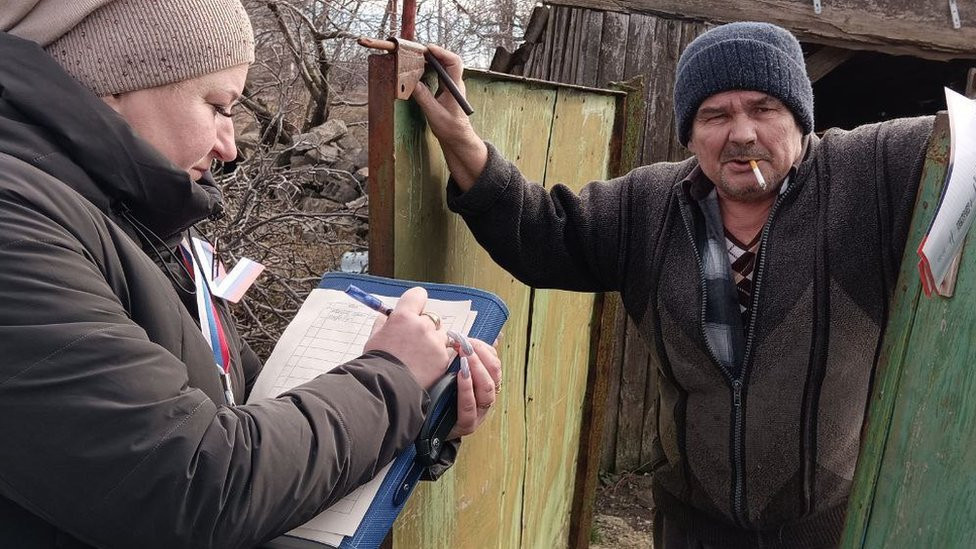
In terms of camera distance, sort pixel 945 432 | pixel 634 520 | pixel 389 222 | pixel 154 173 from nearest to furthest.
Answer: pixel 945 432
pixel 154 173
pixel 389 222
pixel 634 520

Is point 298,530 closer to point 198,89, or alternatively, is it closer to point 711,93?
point 198,89

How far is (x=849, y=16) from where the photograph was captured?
4.11m

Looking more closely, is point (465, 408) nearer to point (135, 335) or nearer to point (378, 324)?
point (378, 324)

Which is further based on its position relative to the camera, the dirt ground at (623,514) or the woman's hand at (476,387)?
the dirt ground at (623,514)

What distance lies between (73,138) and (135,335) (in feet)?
1.01

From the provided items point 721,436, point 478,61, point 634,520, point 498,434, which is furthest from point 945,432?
point 478,61

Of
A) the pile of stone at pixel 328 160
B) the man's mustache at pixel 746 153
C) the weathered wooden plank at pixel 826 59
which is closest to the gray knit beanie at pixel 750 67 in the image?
the man's mustache at pixel 746 153

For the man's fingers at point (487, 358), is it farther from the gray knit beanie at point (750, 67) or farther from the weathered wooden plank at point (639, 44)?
the weathered wooden plank at point (639, 44)

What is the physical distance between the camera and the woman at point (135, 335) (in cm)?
90

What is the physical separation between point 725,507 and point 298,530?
1352mm

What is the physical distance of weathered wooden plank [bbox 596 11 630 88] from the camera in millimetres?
4160

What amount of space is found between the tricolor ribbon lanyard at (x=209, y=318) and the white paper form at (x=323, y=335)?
0.38 feet

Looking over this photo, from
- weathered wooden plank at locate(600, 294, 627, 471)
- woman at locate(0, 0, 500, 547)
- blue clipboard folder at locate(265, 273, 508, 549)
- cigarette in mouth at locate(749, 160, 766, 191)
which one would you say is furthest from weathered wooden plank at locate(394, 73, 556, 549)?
weathered wooden plank at locate(600, 294, 627, 471)

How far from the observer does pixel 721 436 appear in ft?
6.88
